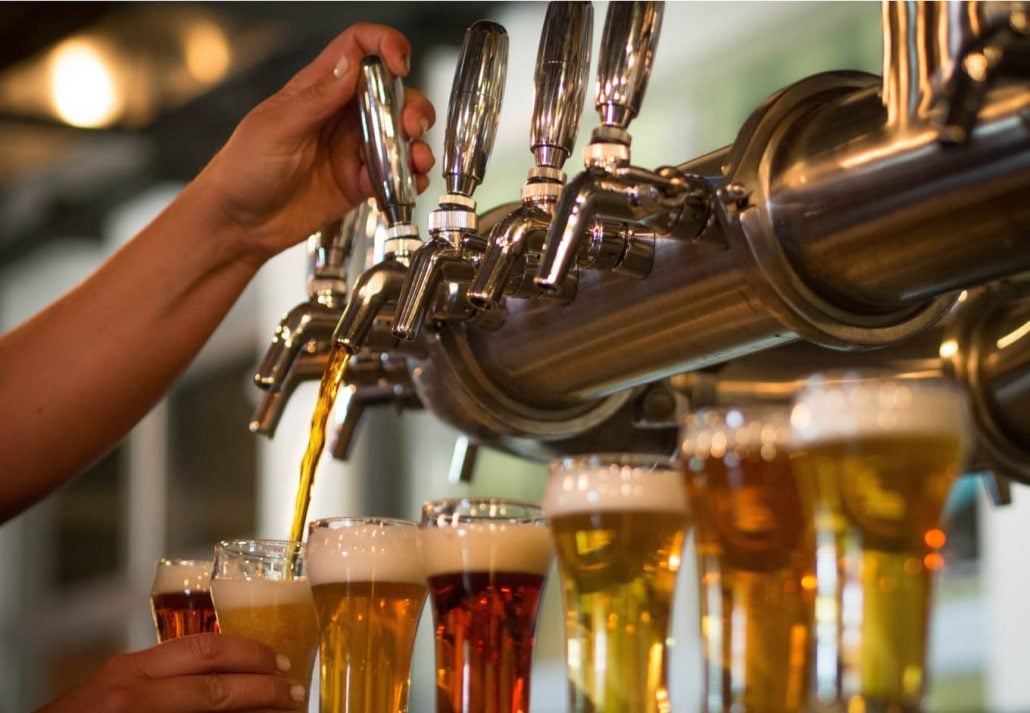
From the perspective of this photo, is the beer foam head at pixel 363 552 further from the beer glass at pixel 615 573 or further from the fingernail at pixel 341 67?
the fingernail at pixel 341 67

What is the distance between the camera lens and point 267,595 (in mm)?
1352

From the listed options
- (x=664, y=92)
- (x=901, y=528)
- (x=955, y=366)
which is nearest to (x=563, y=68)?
(x=955, y=366)

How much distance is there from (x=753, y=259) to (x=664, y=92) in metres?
2.98

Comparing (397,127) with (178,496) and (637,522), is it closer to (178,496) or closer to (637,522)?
(637,522)

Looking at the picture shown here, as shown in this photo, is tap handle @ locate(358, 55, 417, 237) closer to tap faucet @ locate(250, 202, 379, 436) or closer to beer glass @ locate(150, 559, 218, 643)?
tap faucet @ locate(250, 202, 379, 436)

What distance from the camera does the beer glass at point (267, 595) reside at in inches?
53.1

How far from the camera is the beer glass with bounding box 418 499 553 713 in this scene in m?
1.15

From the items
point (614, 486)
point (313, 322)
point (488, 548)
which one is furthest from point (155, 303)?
point (614, 486)

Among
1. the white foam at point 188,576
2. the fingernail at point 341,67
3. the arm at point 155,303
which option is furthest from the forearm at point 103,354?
the white foam at point 188,576

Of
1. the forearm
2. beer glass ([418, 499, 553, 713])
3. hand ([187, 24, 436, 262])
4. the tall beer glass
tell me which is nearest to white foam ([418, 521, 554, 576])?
beer glass ([418, 499, 553, 713])

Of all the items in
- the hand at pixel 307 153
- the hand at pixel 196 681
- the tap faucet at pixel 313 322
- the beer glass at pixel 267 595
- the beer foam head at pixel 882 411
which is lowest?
the hand at pixel 196 681

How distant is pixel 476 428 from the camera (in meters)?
1.55

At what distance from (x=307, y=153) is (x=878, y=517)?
1038 mm

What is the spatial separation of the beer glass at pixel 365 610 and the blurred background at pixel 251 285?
4.66 feet
